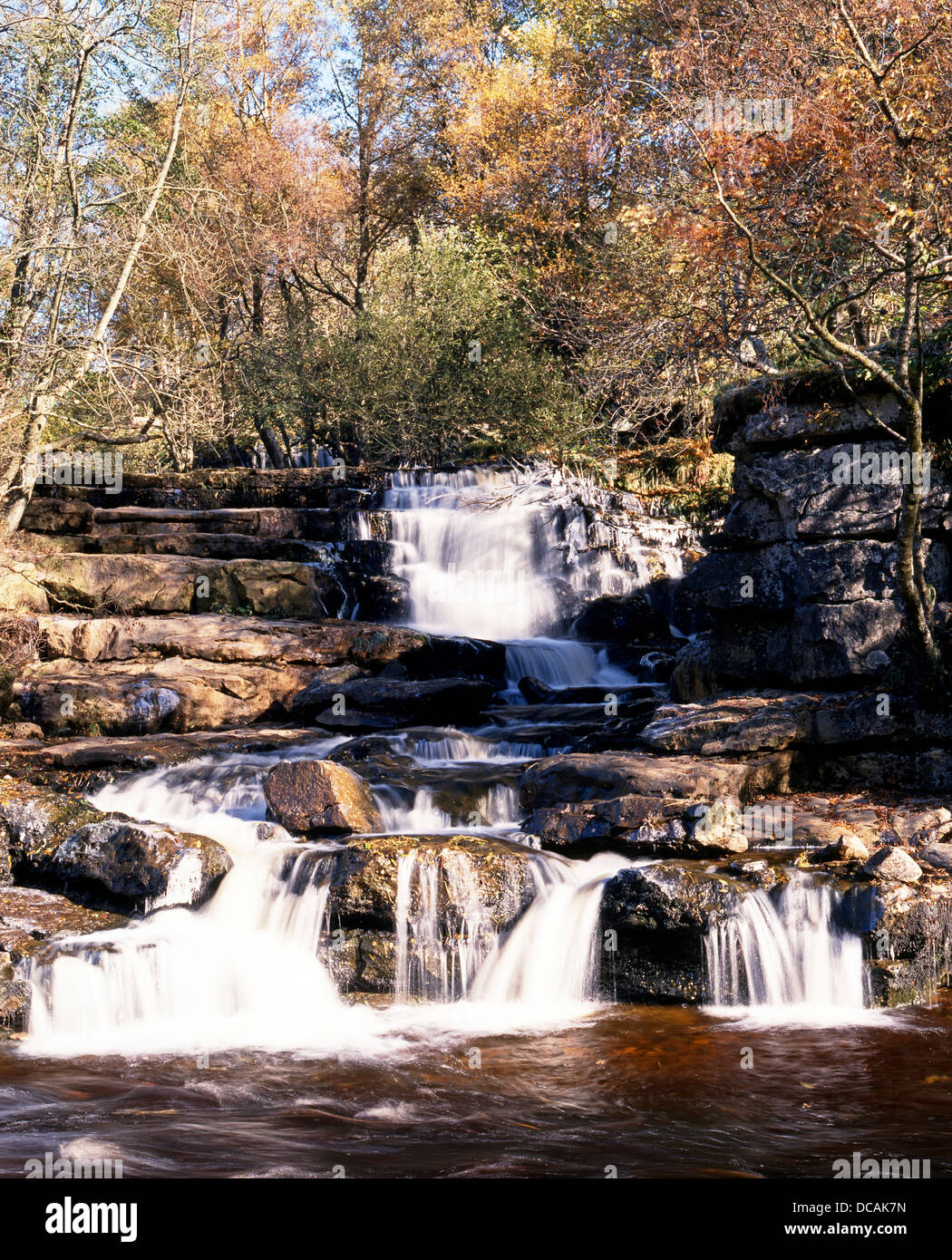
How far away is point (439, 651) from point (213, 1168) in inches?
422

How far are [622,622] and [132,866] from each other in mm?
10094

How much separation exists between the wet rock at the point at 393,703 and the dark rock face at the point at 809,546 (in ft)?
9.90

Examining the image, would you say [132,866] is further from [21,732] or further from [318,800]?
[21,732]

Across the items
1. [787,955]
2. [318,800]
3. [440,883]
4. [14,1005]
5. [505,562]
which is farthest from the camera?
[505,562]

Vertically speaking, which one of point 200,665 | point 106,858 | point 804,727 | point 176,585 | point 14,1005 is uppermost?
point 176,585

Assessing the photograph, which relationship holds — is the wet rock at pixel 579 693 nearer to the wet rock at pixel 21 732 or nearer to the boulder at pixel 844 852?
the boulder at pixel 844 852

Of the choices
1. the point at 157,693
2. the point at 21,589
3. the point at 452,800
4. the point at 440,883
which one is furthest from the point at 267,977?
the point at 21,589

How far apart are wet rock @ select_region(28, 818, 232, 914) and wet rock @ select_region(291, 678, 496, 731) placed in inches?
171

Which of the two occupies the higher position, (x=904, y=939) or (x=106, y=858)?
(x=106, y=858)

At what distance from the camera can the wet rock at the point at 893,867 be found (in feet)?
27.4

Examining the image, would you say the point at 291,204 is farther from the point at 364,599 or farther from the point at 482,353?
the point at 364,599

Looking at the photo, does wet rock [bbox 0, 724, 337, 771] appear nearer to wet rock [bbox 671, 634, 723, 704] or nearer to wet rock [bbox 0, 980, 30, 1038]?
wet rock [bbox 0, 980, 30, 1038]

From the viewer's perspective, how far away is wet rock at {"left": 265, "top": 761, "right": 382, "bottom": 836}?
9945 millimetres

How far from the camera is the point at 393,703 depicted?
13.8 metres
